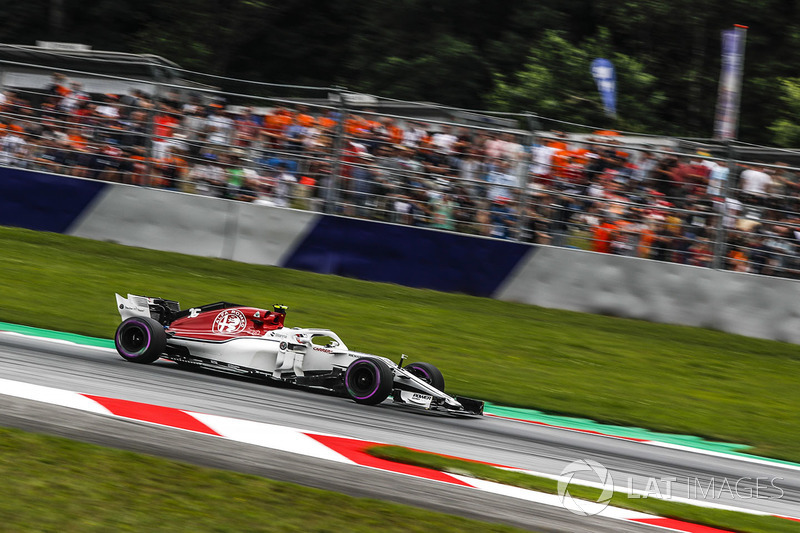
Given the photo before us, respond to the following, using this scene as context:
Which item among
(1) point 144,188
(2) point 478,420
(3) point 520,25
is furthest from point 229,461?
(3) point 520,25

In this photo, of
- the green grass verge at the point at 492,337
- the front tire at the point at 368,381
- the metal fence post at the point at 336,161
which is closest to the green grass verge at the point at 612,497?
the front tire at the point at 368,381

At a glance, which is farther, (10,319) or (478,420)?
(10,319)

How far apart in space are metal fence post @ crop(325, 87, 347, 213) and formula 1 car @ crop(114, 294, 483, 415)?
172 inches

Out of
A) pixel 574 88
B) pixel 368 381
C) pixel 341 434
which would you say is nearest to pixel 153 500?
pixel 341 434

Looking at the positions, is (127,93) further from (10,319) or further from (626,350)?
(626,350)

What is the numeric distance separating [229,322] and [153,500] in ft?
12.2

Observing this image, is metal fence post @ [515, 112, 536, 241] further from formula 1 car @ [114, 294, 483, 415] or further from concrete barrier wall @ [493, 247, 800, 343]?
formula 1 car @ [114, 294, 483, 415]

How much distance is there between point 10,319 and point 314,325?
Result: 3.04 m

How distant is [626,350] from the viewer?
34.8 feet

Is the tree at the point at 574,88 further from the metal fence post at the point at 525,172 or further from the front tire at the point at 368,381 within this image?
the front tire at the point at 368,381

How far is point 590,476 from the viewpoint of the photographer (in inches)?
250

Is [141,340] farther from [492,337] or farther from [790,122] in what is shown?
[790,122]

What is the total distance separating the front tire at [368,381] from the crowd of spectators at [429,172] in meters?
4.79

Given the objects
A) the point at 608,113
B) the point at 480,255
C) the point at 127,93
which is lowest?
the point at 480,255
